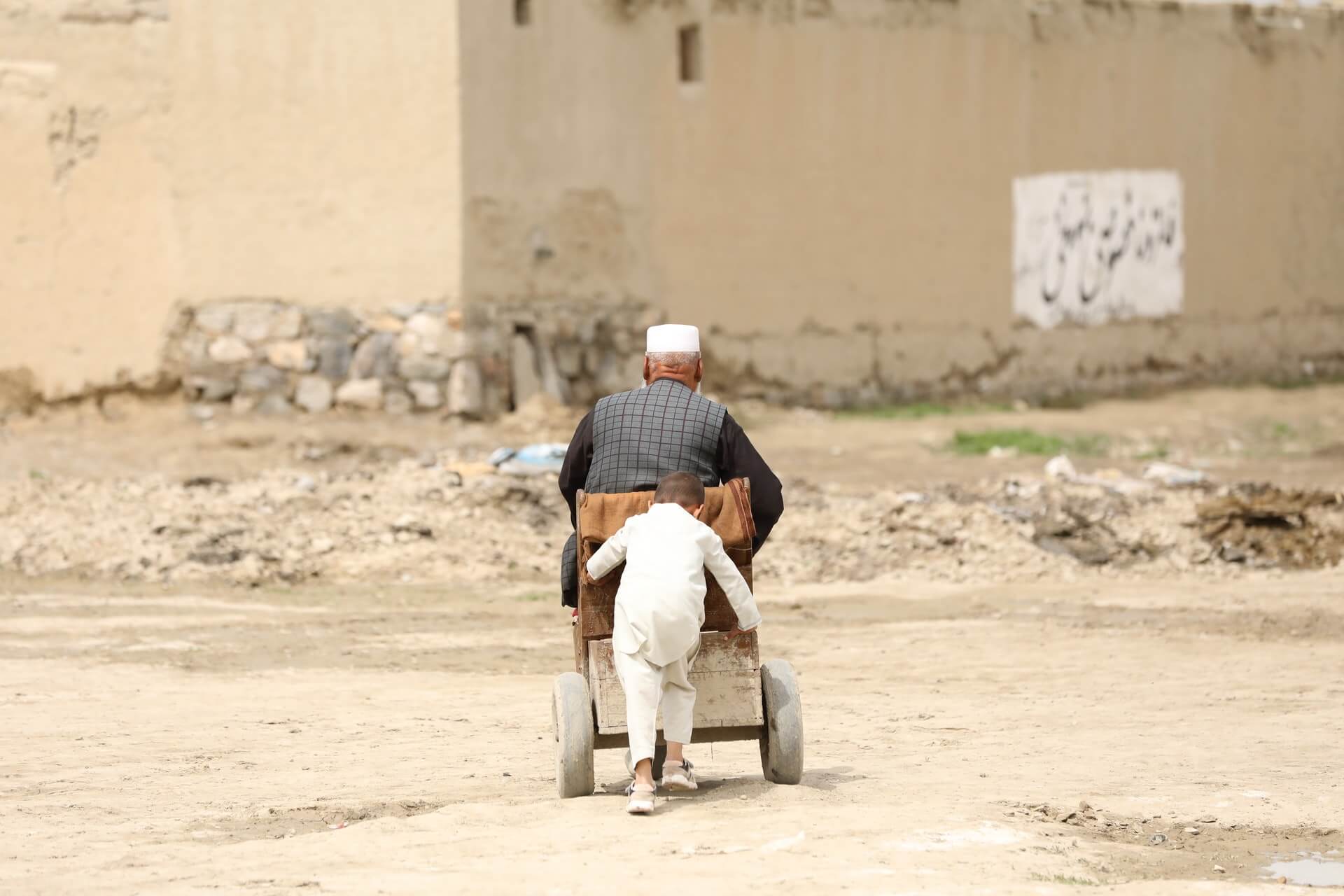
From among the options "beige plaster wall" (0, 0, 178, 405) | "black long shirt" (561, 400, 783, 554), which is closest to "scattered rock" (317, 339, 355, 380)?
"beige plaster wall" (0, 0, 178, 405)

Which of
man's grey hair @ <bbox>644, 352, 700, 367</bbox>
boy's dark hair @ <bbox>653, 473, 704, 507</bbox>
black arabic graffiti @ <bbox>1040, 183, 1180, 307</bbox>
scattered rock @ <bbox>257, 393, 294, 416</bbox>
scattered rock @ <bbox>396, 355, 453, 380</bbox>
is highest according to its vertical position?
black arabic graffiti @ <bbox>1040, 183, 1180, 307</bbox>

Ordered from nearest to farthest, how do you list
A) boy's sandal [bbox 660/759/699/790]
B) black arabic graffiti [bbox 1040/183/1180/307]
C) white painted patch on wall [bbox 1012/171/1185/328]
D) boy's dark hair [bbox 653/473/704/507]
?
1. boy's dark hair [bbox 653/473/704/507]
2. boy's sandal [bbox 660/759/699/790]
3. white painted patch on wall [bbox 1012/171/1185/328]
4. black arabic graffiti [bbox 1040/183/1180/307]

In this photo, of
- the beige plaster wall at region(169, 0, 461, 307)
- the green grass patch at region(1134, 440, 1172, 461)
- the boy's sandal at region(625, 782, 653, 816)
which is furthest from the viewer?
the green grass patch at region(1134, 440, 1172, 461)

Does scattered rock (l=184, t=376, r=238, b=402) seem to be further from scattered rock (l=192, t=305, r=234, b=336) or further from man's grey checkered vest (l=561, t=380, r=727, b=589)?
man's grey checkered vest (l=561, t=380, r=727, b=589)

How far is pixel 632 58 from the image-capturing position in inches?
616

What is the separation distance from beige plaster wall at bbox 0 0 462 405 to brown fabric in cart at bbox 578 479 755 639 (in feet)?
30.1

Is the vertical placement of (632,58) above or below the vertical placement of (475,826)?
above

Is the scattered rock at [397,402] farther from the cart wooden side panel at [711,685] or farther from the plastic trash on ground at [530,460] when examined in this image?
the cart wooden side panel at [711,685]

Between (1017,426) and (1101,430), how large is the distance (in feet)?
2.55

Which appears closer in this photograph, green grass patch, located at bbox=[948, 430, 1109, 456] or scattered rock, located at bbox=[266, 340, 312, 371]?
scattered rock, located at bbox=[266, 340, 312, 371]

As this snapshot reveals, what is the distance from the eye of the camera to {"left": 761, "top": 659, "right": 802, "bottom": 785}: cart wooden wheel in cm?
564

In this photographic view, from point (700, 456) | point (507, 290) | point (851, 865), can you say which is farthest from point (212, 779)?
point (507, 290)

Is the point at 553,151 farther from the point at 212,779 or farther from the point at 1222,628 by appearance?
the point at 212,779

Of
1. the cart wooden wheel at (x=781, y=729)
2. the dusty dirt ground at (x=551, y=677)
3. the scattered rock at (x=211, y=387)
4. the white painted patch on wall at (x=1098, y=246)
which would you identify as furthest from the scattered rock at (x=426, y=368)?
the cart wooden wheel at (x=781, y=729)
